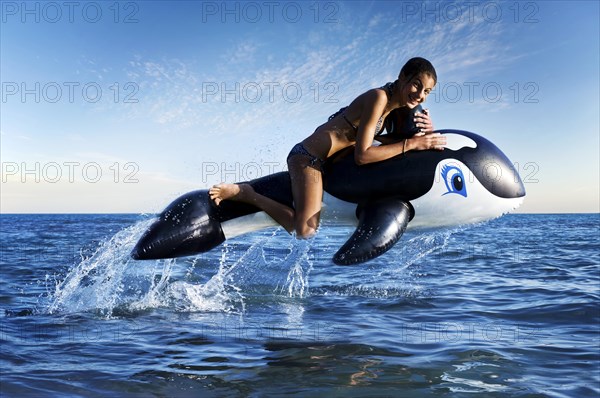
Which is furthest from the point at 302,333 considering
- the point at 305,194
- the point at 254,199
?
→ the point at 305,194

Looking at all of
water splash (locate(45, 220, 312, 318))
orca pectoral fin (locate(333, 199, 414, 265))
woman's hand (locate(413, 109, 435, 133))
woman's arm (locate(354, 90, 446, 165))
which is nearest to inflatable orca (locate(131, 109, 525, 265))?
orca pectoral fin (locate(333, 199, 414, 265))

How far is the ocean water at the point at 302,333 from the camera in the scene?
563 cm

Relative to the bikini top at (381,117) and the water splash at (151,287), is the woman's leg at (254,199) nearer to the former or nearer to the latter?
the water splash at (151,287)

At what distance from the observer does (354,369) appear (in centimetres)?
599

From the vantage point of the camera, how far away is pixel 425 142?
6.41m

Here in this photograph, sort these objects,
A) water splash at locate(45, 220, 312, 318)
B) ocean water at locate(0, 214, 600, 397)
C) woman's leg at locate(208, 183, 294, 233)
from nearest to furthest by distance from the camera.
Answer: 1. ocean water at locate(0, 214, 600, 397)
2. woman's leg at locate(208, 183, 294, 233)
3. water splash at locate(45, 220, 312, 318)

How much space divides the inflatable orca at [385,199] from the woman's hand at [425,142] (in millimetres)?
72

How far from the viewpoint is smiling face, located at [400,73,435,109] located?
600 centimetres

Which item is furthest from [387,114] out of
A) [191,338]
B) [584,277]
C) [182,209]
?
[584,277]

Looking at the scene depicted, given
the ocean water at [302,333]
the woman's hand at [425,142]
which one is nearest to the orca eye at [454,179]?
the woman's hand at [425,142]

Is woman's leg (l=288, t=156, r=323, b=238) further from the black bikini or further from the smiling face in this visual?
the smiling face

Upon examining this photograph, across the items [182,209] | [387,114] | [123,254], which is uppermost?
[387,114]

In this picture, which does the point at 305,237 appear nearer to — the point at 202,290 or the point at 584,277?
the point at 202,290

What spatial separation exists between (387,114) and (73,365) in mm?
4186
